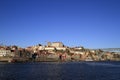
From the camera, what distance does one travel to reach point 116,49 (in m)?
191

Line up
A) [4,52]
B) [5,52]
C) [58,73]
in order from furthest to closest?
[4,52] < [5,52] < [58,73]

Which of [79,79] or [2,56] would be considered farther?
[2,56]

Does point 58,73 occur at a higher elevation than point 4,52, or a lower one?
lower

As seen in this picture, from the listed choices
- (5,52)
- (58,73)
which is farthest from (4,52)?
(58,73)

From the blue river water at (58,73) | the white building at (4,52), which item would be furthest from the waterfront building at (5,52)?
the blue river water at (58,73)

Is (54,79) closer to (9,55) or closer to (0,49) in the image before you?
(9,55)

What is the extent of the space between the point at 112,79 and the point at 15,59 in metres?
122

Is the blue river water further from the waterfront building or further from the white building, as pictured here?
the white building

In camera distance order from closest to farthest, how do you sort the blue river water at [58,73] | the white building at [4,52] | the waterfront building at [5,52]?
the blue river water at [58,73]
the waterfront building at [5,52]
the white building at [4,52]

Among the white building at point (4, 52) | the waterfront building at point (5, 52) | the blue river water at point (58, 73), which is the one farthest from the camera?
the white building at point (4, 52)

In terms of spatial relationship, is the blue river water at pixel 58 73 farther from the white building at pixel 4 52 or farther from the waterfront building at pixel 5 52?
the white building at pixel 4 52

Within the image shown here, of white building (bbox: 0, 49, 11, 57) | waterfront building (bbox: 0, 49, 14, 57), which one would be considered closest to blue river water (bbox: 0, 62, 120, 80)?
waterfront building (bbox: 0, 49, 14, 57)

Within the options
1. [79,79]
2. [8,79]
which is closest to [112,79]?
[79,79]

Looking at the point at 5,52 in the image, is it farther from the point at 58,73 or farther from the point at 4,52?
the point at 58,73
